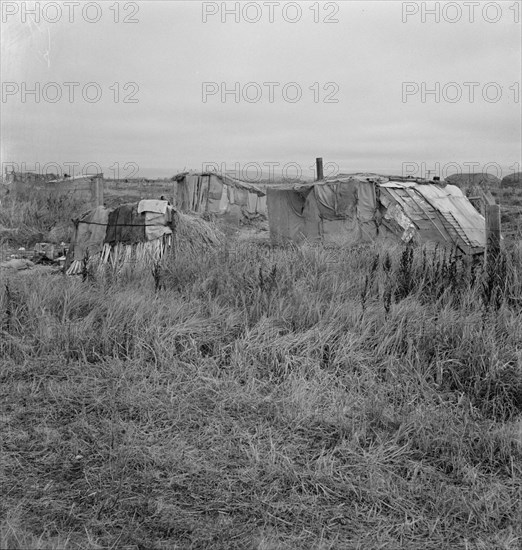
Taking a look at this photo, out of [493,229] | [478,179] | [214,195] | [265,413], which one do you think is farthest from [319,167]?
[478,179]

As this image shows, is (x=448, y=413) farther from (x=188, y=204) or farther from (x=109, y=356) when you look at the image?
(x=188, y=204)

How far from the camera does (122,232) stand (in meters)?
10.8

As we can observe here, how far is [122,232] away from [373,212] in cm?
663

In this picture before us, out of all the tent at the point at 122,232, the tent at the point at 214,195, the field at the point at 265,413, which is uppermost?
the tent at the point at 214,195

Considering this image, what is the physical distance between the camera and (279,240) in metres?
16.4

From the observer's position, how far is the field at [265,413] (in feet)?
9.66

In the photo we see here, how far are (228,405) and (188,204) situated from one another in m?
19.3

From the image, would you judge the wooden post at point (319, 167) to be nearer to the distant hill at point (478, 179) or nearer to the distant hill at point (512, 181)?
the distant hill at point (478, 179)

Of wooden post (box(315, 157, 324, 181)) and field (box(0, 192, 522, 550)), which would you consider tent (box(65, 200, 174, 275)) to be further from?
wooden post (box(315, 157, 324, 181))

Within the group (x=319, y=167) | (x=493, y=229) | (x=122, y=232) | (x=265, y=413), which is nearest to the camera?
(x=265, y=413)

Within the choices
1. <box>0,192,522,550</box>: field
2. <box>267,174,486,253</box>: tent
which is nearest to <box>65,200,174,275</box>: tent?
<box>0,192,522,550</box>: field

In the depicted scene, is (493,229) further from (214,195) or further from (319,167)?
(214,195)

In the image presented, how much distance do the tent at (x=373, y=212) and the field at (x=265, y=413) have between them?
7950 millimetres

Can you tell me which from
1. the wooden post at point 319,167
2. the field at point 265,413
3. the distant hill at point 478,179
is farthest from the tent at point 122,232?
the distant hill at point 478,179
